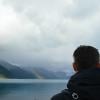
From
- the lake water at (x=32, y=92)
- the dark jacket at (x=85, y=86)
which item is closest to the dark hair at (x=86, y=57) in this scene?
the dark jacket at (x=85, y=86)

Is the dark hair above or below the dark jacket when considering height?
above

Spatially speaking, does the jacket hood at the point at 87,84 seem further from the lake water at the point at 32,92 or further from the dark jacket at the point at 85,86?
the lake water at the point at 32,92

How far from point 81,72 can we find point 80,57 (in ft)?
0.46

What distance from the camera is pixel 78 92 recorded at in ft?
11.3

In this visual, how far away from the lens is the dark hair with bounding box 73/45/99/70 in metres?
3.52

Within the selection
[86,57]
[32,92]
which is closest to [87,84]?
[86,57]

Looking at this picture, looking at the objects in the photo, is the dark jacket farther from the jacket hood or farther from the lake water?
the lake water

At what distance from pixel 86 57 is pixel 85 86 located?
0.27 metres

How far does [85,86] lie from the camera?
11.3 ft

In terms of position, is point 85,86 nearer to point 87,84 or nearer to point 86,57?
point 87,84

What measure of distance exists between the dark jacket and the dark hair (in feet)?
0.24

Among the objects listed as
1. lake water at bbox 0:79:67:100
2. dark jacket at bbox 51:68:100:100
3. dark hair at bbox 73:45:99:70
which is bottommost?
dark jacket at bbox 51:68:100:100

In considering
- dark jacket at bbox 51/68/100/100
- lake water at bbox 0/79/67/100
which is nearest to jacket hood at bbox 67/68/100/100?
dark jacket at bbox 51/68/100/100

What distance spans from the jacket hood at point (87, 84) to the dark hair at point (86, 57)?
7 centimetres
